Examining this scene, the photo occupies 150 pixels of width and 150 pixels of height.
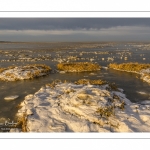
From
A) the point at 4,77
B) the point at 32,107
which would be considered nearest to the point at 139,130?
the point at 32,107

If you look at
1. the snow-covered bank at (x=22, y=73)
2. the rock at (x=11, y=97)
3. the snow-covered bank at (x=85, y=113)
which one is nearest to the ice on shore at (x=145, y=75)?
the snow-covered bank at (x=85, y=113)

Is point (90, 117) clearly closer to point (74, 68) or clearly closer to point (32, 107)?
point (32, 107)

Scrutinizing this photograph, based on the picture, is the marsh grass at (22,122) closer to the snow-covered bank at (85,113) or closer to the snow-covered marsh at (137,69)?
the snow-covered bank at (85,113)

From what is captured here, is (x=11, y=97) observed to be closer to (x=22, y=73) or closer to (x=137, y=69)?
(x=22, y=73)

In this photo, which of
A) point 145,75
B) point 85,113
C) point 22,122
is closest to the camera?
point 85,113

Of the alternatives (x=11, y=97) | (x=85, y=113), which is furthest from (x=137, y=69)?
(x=11, y=97)

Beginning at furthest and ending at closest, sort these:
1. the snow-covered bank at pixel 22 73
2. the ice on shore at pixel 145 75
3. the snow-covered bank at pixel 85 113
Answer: the snow-covered bank at pixel 22 73 → the ice on shore at pixel 145 75 → the snow-covered bank at pixel 85 113

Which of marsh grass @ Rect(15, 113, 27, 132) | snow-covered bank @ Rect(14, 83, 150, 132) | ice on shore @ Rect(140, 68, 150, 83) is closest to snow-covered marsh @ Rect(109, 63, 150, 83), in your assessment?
ice on shore @ Rect(140, 68, 150, 83)

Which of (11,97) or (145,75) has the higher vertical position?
(145,75)

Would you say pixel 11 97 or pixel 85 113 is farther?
pixel 11 97
